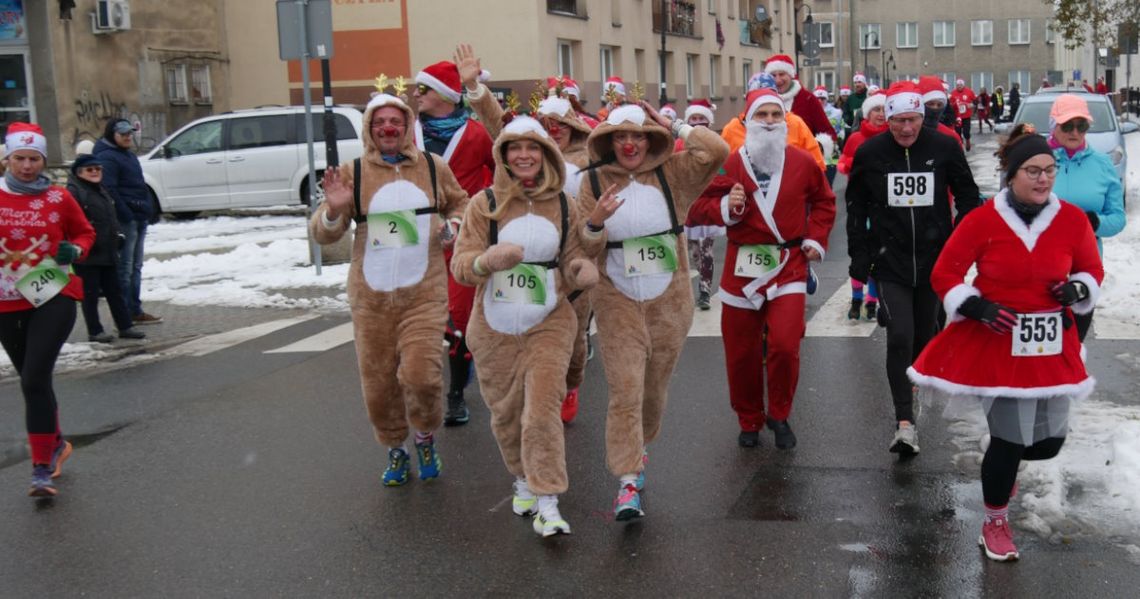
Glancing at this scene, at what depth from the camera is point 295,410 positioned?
8.27 m

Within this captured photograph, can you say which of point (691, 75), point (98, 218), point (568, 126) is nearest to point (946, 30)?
point (691, 75)

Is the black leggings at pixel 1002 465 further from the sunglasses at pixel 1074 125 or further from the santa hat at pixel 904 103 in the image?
the sunglasses at pixel 1074 125

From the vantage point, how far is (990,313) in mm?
4836

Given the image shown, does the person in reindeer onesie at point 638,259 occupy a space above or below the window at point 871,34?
below

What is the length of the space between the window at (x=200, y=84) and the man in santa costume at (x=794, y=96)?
21.4 m

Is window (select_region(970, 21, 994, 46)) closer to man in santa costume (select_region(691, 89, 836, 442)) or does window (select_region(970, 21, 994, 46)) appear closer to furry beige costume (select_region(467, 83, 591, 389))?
furry beige costume (select_region(467, 83, 591, 389))

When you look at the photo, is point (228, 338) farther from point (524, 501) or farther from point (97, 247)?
point (524, 501)

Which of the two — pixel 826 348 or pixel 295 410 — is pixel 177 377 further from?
pixel 826 348

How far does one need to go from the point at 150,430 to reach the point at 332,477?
1.88 m

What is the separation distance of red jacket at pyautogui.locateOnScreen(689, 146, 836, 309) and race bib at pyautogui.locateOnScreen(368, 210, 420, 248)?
148cm

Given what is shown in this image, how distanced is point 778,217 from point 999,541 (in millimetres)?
2200

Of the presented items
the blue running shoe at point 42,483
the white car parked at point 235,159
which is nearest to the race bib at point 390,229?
the blue running shoe at point 42,483

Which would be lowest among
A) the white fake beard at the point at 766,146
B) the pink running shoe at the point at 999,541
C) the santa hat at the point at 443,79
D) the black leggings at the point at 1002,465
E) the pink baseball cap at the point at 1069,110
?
the pink running shoe at the point at 999,541

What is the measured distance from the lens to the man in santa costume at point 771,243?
6.57 meters
